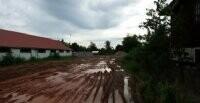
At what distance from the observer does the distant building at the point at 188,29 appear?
15.7 m

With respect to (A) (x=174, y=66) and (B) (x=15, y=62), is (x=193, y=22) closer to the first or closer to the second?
(A) (x=174, y=66)

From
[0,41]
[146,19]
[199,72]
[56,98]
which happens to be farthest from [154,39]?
[0,41]

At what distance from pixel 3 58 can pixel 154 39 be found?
22.3 m

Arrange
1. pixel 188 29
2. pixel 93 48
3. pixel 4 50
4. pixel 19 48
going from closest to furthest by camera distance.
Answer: pixel 188 29 → pixel 4 50 → pixel 19 48 → pixel 93 48

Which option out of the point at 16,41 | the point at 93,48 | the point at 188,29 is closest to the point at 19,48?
the point at 16,41

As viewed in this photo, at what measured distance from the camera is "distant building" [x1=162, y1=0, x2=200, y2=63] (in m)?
15.7

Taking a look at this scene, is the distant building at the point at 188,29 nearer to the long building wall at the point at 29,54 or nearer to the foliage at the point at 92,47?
the long building wall at the point at 29,54

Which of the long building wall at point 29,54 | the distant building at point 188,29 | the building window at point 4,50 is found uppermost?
the distant building at point 188,29

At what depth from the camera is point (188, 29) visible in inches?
648

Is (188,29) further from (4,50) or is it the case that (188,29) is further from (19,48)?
(19,48)

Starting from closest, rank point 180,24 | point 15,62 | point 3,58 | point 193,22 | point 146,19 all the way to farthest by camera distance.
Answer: point 180,24, point 193,22, point 146,19, point 3,58, point 15,62

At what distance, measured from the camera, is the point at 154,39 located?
57.1ft

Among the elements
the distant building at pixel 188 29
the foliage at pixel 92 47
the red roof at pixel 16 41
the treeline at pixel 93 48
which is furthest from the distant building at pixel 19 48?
the foliage at pixel 92 47

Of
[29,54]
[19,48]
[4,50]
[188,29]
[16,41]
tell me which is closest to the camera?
[188,29]
